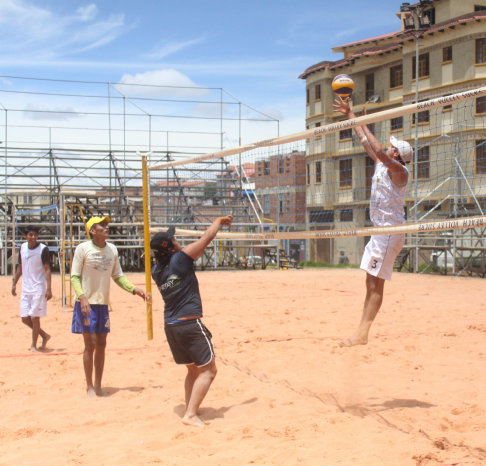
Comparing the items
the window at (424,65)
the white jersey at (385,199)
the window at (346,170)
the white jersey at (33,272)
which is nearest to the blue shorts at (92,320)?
the white jersey at (33,272)

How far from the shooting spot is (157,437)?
4.14m

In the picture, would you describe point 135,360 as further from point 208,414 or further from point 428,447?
point 428,447

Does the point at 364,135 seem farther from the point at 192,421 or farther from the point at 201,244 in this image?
the point at 192,421

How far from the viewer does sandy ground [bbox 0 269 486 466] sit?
381 cm

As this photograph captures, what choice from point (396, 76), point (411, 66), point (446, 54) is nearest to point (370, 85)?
point (396, 76)

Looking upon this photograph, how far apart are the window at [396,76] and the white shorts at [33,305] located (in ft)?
93.6

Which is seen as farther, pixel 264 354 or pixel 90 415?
pixel 264 354

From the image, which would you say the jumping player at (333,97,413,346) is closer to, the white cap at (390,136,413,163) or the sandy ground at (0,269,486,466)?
the white cap at (390,136,413,163)

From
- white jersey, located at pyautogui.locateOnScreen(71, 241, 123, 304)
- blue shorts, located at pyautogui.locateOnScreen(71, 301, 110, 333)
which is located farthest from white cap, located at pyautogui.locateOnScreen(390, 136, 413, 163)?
blue shorts, located at pyautogui.locateOnScreen(71, 301, 110, 333)

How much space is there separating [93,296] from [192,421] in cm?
161

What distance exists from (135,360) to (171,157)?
18931 millimetres

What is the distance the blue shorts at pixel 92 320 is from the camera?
5.29m

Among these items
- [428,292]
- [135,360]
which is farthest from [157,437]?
[428,292]

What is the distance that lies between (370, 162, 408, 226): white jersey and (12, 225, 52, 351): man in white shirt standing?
409 centimetres
